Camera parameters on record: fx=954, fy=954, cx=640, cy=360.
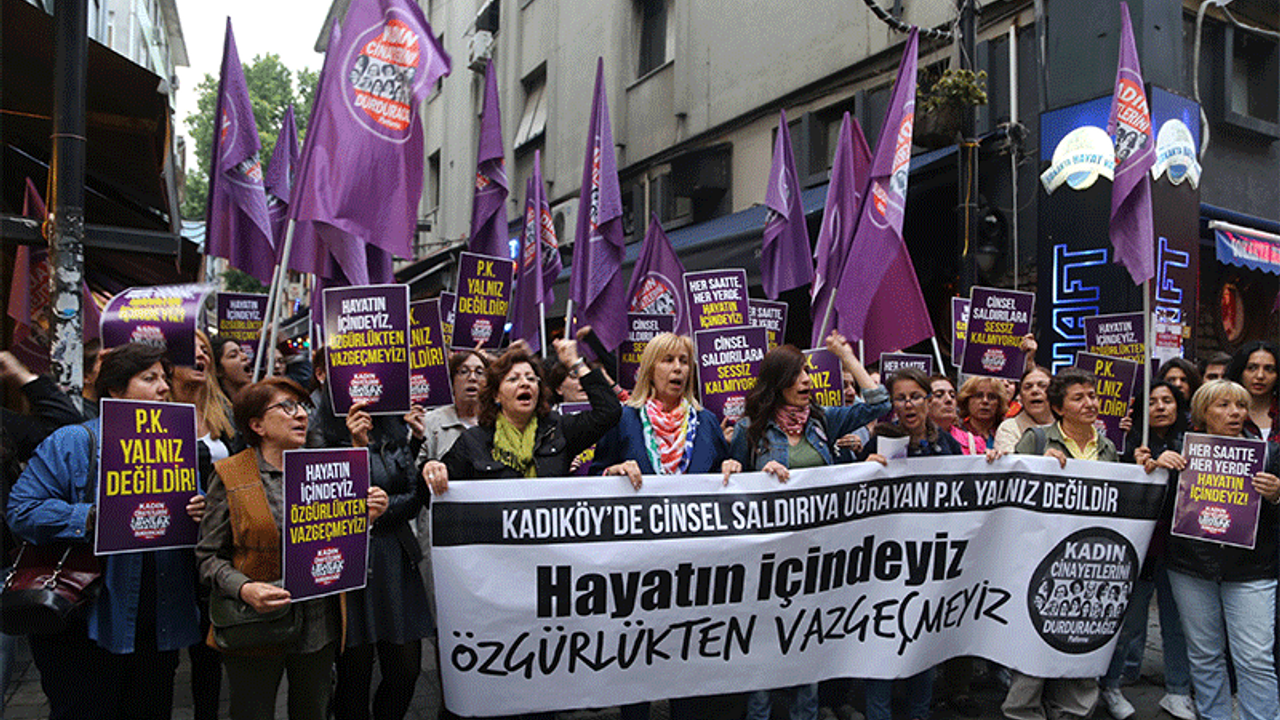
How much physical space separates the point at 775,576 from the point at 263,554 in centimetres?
215

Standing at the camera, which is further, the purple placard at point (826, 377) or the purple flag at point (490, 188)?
the purple flag at point (490, 188)

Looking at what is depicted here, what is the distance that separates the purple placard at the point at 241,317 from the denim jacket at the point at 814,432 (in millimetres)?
4801

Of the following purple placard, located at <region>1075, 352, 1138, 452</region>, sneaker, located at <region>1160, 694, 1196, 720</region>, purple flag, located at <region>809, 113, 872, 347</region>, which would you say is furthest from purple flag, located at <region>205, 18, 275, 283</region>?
sneaker, located at <region>1160, 694, 1196, 720</region>

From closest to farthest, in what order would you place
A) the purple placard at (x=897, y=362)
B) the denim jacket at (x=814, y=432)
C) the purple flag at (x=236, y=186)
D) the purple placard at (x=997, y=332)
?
1. the denim jacket at (x=814, y=432)
2. the purple placard at (x=897, y=362)
3. the purple placard at (x=997, y=332)
4. the purple flag at (x=236, y=186)

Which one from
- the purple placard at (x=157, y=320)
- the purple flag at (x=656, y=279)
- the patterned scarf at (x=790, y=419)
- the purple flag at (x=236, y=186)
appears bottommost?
the patterned scarf at (x=790, y=419)

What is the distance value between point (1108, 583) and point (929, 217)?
6.41 meters

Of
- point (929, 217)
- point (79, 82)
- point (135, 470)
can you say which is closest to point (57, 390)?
point (135, 470)

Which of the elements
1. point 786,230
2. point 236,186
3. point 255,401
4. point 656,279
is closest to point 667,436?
point 255,401

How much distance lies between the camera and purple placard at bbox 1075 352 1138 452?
542 cm

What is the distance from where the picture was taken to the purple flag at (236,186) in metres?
7.64

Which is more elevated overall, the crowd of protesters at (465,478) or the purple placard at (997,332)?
the purple placard at (997,332)

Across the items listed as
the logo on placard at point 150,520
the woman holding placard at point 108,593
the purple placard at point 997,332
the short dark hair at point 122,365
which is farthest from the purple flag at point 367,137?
the purple placard at point 997,332

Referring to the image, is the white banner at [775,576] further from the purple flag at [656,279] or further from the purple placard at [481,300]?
the purple flag at [656,279]

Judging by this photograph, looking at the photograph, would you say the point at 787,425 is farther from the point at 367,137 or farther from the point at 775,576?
the point at 367,137
